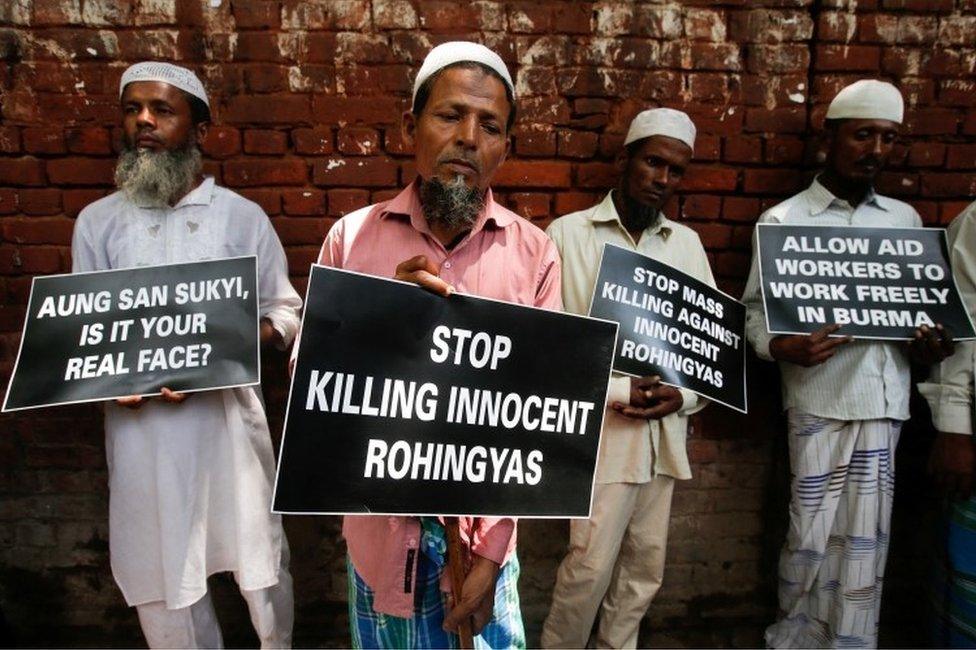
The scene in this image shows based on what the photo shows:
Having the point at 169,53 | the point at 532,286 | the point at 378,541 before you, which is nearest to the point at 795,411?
the point at 532,286

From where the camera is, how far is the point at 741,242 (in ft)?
8.02

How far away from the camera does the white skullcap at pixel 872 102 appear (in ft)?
6.79

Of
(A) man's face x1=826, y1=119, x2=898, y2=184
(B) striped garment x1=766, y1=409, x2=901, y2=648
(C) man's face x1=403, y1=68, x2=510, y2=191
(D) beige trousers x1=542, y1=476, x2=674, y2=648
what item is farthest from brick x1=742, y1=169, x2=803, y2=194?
(C) man's face x1=403, y1=68, x2=510, y2=191

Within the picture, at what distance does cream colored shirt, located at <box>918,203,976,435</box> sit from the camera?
2057 mm

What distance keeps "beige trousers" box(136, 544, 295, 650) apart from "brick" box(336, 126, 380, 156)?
142cm

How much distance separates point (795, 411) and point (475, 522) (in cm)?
143

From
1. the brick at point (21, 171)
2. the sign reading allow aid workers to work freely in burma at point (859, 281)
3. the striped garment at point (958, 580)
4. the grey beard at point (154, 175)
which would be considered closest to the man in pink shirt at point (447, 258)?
the grey beard at point (154, 175)

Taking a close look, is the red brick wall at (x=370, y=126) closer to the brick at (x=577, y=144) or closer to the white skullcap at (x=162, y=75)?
the brick at (x=577, y=144)

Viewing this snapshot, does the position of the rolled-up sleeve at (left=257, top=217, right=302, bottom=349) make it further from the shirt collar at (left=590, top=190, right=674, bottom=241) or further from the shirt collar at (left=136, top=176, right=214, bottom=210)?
the shirt collar at (left=590, top=190, right=674, bottom=241)

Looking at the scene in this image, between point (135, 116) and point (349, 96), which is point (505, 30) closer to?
point (349, 96)

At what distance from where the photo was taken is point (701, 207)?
2408 millimetres

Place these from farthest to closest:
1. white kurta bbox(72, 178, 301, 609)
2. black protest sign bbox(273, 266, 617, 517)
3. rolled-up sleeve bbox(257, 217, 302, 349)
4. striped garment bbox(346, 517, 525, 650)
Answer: rolled-up sleeve bbox(257, 217, 302, 349) < white kurta bbox(72, 178, 301, 609) < striped garment bbox(346, 517, 525, 650) < black protest sign bbox(273, 266, 617, 517)

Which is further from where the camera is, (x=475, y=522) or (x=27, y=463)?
(x=27, y=463)

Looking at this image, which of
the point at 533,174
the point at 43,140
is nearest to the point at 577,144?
the point at 533,174
